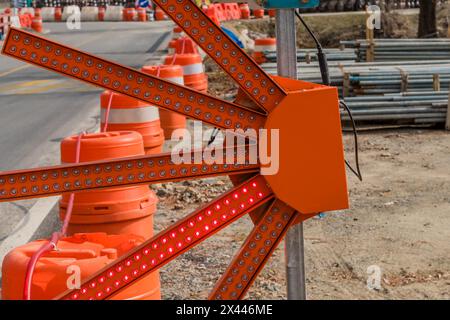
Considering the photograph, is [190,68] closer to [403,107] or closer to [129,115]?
[403,107]

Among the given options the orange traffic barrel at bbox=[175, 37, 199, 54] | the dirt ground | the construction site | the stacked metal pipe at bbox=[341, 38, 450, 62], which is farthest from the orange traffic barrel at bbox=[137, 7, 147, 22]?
the dirt ground

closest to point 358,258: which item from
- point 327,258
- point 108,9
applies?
point 327,258

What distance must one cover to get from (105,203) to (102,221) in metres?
0.12

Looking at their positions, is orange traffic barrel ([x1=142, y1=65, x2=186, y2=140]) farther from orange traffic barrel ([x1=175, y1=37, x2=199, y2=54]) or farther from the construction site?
orange traffic barrel ([x1=175, y1=37, x2=199, y2=54])

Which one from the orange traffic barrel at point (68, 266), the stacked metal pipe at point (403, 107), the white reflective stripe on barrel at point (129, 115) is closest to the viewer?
the orange traffic barrel at point (68, 266)

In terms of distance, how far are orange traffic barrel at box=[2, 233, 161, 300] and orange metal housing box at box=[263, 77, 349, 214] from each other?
35.8 inches

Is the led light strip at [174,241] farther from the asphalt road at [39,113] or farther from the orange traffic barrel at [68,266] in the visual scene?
the asphalt road at [39,113]

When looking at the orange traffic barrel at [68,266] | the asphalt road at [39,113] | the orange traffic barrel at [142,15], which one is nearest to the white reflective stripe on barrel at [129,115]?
the asphalt road at [39,113]

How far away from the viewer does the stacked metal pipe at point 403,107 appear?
1294cm

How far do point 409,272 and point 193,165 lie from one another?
9.19ft

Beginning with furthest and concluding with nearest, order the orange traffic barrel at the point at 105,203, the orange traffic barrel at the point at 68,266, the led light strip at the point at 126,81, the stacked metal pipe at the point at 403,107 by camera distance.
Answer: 1. the stacked metal pipe at the point at 403,107
2. the orange traffic barrel at the point at 105,203
3. the orange traffic barrel at the point at 68,266
4. the led light strip at the point at 126,81

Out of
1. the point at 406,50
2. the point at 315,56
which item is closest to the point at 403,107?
the point at 315,56
